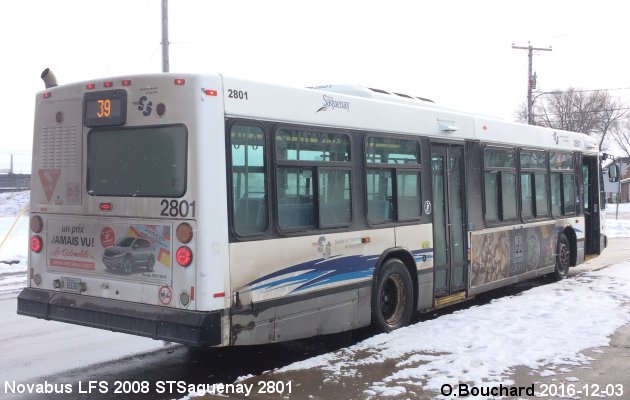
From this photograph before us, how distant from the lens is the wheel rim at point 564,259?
12945 millimetres

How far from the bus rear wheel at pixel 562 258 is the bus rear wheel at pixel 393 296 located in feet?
18.2

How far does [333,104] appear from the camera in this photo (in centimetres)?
740

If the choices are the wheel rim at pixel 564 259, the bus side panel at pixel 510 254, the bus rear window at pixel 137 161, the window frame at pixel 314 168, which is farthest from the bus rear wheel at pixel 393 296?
the wheel rim at pixel 564 259

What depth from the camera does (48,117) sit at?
23.0 ft

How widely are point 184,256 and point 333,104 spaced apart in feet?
8.60

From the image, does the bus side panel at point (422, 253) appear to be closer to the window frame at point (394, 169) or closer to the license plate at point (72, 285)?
the window frame at point (394, 169)

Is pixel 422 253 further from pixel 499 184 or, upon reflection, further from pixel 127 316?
pixel 127 316

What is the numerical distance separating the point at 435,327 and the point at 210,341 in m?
3.12

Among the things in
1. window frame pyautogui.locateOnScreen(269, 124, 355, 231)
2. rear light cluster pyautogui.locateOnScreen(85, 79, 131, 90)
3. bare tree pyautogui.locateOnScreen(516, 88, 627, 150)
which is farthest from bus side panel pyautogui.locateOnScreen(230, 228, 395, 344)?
bare tree pyautogui.locateOnScreen(516, 88, 627, 150)

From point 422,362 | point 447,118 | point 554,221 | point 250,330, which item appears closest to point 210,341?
point 250,330

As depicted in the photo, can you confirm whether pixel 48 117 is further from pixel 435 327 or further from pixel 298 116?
pixel 435 327

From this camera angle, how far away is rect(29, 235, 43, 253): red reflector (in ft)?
22.9

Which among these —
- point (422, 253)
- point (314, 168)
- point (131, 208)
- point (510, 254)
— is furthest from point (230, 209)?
point (510, 254)

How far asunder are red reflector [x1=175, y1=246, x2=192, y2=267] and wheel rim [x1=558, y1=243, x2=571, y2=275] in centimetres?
922
